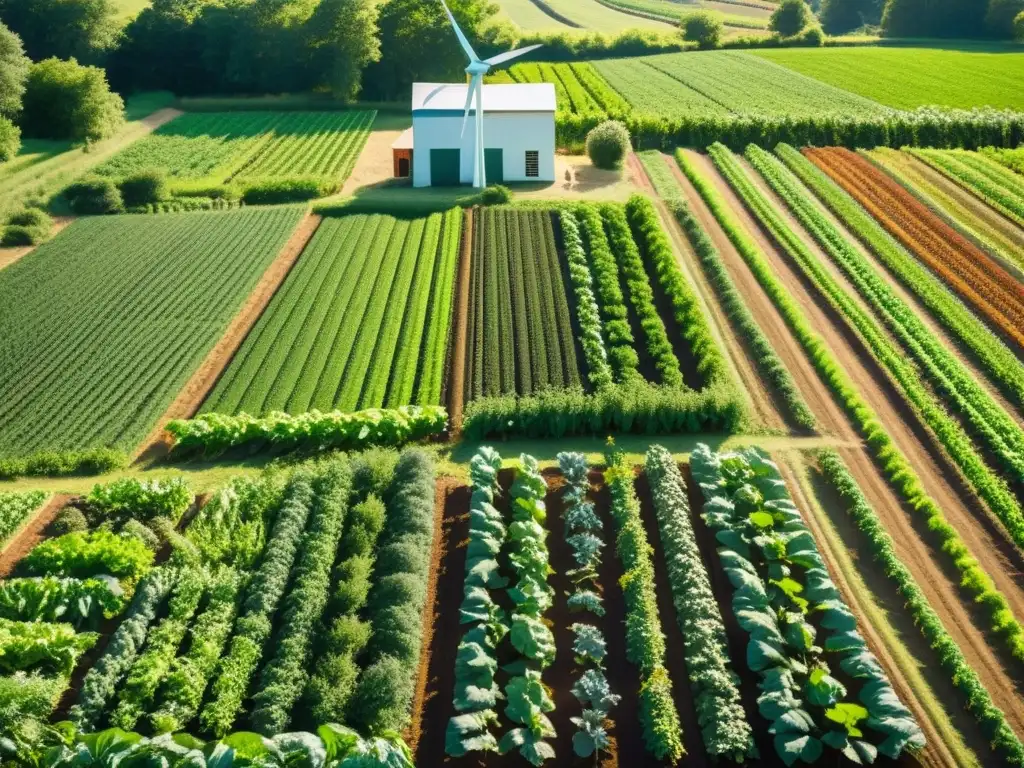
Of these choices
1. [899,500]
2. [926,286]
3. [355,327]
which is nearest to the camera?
[899,500]

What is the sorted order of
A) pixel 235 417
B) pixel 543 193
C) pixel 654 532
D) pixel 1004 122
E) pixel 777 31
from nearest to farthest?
pixel 654 532
pixel 235 417
pixel 543 193
pixel 1004 122
pixel 777 31

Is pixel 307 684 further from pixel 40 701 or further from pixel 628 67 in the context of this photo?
pixel 628 67

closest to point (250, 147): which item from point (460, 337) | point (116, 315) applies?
point (116, 315)

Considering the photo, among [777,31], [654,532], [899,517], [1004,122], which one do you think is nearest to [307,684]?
[654,532]

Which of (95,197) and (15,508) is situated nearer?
(15,508)

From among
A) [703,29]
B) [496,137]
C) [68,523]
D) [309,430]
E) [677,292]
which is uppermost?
[703,29]

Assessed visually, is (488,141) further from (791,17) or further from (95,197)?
(791,17)

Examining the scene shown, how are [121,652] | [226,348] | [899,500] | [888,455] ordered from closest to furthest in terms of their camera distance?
[121,652], [899,500], [888,455], [226,348]

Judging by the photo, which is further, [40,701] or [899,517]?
[899,517]
